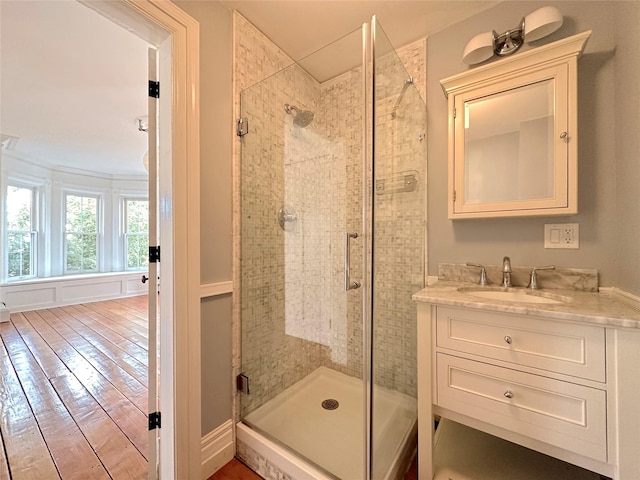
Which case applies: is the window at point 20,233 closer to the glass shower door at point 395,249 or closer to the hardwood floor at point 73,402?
the hardwood floor at point 73,402

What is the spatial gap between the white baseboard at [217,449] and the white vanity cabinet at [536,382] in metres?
0.94

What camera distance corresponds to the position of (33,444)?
1.45 metres

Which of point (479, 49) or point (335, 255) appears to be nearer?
point (479, 49)

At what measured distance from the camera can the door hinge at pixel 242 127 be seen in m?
1.44

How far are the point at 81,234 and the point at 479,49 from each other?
650 cm

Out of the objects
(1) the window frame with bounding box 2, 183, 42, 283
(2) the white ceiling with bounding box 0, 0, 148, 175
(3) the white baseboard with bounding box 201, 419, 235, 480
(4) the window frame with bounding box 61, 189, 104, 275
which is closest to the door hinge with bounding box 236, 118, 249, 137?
(2) the white ceiling with bounding box 0, 0, 148, 175

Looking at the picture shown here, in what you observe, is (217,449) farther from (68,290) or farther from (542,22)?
(68,290)

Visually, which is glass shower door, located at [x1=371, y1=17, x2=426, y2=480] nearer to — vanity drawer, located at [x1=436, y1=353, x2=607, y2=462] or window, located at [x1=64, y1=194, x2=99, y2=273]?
vanity drawer, located at [x1=436, y1=353, x2=607, y2=462]

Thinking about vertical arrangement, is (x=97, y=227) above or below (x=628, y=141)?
below

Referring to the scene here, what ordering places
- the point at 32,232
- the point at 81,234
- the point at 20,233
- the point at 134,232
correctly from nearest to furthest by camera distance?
the point at 20,233 < the point at 32,232 < the point at 81,234 < the point at 134,232

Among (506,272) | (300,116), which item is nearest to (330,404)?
(506,272)

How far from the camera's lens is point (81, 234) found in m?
4.93

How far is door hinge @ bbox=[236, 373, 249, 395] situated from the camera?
143 centimetres

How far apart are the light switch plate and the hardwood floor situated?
2372 mm
